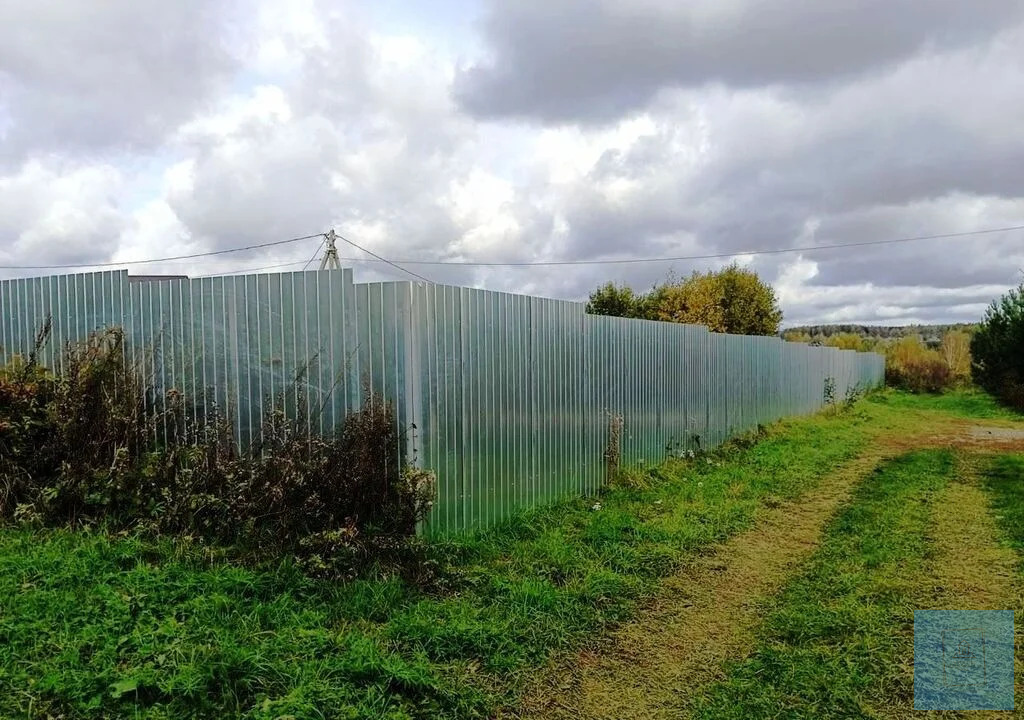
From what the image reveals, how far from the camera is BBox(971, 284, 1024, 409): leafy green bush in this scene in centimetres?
1367

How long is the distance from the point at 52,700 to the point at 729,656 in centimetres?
347

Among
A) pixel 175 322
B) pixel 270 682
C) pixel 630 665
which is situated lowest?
pixel 630 665

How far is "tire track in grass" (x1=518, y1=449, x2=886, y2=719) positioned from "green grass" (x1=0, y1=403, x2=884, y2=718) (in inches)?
7.3

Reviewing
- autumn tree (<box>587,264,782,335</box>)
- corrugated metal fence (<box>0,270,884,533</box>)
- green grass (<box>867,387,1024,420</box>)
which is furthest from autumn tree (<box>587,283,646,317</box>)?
corrugated metal fence (<box>0,270,884,533</box>)

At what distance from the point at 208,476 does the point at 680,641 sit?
3.54m

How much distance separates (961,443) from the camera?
12.8 metres

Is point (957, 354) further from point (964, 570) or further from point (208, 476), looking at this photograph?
point (208, 476)

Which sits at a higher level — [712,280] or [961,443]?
[712,280]

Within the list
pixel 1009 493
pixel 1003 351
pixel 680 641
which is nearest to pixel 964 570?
pixel 680 641

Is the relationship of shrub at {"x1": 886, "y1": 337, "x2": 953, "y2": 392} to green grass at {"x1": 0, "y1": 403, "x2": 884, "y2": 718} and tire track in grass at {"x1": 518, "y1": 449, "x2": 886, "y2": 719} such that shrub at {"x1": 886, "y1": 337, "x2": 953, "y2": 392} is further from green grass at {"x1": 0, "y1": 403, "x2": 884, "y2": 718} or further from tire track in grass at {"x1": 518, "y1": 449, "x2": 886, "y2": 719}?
green grass at {"x1": 0, "y1": 403, "x2": 884, "y2": 718}

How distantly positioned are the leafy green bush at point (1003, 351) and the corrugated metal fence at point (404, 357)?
10.6 meters

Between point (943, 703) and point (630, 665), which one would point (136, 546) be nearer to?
point (630, 665)

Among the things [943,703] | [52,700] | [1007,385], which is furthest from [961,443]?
[52,700]

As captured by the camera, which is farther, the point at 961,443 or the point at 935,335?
the point at 935,335
